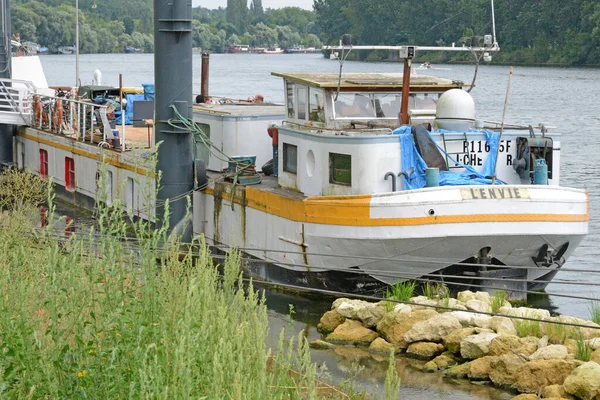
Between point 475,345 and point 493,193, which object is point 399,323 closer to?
point 475,345

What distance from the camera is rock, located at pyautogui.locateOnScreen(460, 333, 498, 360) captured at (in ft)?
42.3

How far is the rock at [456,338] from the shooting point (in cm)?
1325

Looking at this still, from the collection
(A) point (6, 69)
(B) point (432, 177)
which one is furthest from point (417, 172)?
(A) point (6, 69)

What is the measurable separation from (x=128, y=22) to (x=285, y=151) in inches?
5272

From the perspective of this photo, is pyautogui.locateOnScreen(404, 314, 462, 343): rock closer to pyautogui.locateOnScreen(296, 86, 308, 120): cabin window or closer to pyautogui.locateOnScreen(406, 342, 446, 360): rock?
pyautogui.locateOnScreen(406, 342, 446, 360): rock

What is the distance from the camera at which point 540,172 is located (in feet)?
53.4

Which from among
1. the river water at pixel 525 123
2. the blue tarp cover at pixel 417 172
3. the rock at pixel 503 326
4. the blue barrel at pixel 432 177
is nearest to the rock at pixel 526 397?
the river water at pixel 525 123

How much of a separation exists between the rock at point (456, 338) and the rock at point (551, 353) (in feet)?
3.61

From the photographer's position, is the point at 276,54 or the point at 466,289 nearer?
the point at 466,289

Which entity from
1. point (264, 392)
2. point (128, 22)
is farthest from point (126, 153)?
point (128, 22)

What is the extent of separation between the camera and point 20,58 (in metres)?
32.8

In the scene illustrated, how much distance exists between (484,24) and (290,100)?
2517 inches

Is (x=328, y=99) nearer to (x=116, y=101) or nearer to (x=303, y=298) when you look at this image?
(x=303, y=298)

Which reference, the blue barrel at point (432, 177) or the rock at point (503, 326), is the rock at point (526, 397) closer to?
the rock at point (503, 326)
